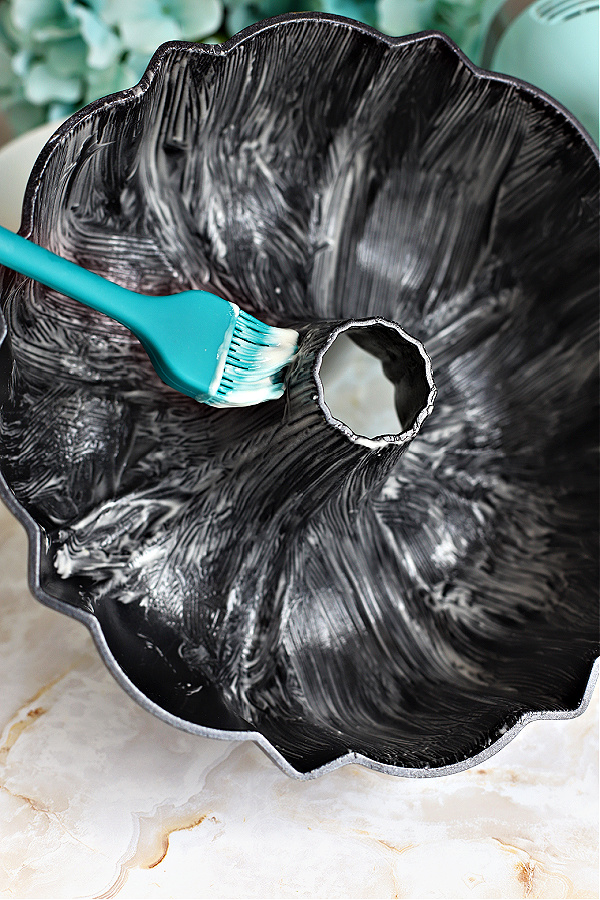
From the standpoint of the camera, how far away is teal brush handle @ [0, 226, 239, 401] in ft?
1.34

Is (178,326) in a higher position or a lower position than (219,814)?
higher

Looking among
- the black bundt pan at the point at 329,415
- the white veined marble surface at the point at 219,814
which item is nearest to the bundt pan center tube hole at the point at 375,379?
the black bundt pan at the point at 329,415

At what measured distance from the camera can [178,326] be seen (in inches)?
16.8

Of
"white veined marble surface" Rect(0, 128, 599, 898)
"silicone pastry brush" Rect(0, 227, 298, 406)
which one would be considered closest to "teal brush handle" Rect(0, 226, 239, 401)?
"silicone pastry brush" Rect(0, 227, 298, 406)

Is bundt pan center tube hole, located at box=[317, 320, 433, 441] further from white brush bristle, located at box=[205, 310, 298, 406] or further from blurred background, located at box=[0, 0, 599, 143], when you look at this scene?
blurred background, located at box=[0, 0, 599, 143]

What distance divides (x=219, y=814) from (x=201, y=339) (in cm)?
27

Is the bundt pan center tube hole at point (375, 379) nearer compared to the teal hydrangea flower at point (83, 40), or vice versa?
the bundt pan center tube hole at point (375, 379)

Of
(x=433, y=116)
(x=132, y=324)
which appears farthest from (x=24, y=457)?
(x=433, y=116)

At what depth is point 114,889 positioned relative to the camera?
0.41 m

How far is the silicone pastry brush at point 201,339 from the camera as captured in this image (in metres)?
0.41

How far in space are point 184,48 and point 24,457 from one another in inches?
9.1

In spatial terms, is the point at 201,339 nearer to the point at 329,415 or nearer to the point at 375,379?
the point at 329,415

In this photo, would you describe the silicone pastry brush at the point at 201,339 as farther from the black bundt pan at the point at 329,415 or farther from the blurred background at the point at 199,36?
the blurred background at the point at 199,36

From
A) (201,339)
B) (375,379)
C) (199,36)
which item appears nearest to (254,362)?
(201,339)
